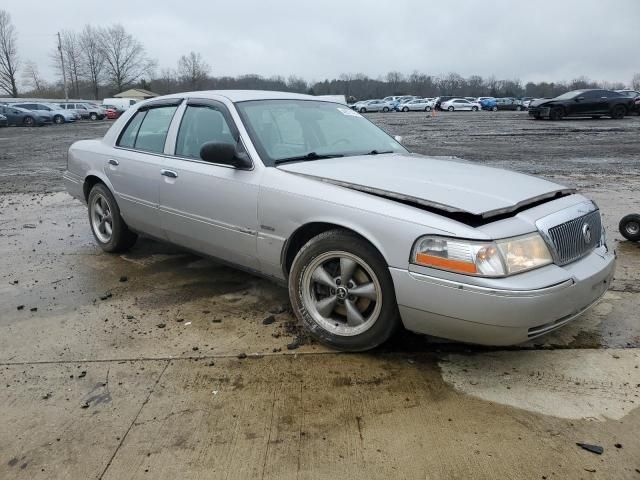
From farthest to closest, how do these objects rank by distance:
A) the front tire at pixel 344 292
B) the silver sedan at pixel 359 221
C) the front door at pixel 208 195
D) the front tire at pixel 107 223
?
1. the front tire at pixel 107 223
2. the front door at pixel 208 195
3. the front tire at pixel 344 292
4. the silver sedan at pixel 359 221

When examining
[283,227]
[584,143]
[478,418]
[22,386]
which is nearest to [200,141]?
[283,227]

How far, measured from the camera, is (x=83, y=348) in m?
3.43

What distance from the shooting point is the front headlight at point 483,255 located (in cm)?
266

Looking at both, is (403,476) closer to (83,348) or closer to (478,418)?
(478,418)

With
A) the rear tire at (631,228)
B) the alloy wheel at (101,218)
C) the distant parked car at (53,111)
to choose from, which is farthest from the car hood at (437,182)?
the distant parked car at (53,111)

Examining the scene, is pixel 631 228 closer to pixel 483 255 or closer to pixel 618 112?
pixel 483 255

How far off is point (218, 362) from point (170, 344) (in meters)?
0.44

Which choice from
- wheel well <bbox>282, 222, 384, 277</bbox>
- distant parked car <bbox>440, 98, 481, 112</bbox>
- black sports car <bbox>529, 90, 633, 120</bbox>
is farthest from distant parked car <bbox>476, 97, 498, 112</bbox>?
wheel well <bbox>282, 222, 384, 277</bbox>

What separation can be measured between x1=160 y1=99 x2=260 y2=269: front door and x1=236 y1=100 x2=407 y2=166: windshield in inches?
8.0

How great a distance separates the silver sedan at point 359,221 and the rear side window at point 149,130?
0.02 metres

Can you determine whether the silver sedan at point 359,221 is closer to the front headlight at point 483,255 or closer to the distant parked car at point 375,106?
the front headlight at point 483,255

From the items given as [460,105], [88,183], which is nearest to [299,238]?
[88,183]

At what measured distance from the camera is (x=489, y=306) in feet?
8.65

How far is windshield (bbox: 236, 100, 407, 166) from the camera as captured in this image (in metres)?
3.83
